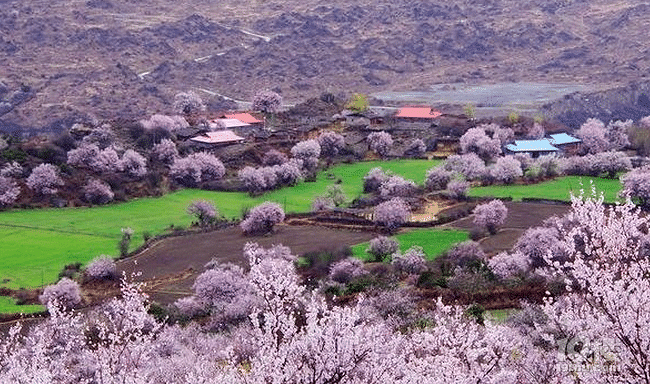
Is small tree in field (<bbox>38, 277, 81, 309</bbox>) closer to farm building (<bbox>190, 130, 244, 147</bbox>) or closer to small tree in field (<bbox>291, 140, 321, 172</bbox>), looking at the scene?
small tree in field (<bbox>291, 140, 321, 172</bbox>)

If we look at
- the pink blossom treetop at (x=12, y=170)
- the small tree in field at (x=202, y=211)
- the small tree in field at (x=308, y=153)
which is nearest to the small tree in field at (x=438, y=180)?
the small tree in field at (x=308, y=153)

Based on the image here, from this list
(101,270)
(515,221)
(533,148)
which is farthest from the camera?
(533,148)

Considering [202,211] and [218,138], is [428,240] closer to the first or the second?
[202,211]

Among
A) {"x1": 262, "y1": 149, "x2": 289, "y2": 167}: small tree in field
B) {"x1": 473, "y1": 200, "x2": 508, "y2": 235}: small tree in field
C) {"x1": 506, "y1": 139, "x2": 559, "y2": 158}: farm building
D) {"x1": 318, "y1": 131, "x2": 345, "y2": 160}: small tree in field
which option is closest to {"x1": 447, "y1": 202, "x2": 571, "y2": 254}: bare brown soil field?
{"x1": 473, "y1": 200, "x2": 508, "y2": 235}: small tree in field

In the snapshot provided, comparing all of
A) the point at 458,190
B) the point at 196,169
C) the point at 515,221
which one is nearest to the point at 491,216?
the point at 515,221

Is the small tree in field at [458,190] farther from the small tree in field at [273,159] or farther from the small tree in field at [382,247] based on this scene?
the small tree in field at [273,159]

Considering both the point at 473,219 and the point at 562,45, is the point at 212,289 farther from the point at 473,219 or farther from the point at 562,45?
the point at 562,45
